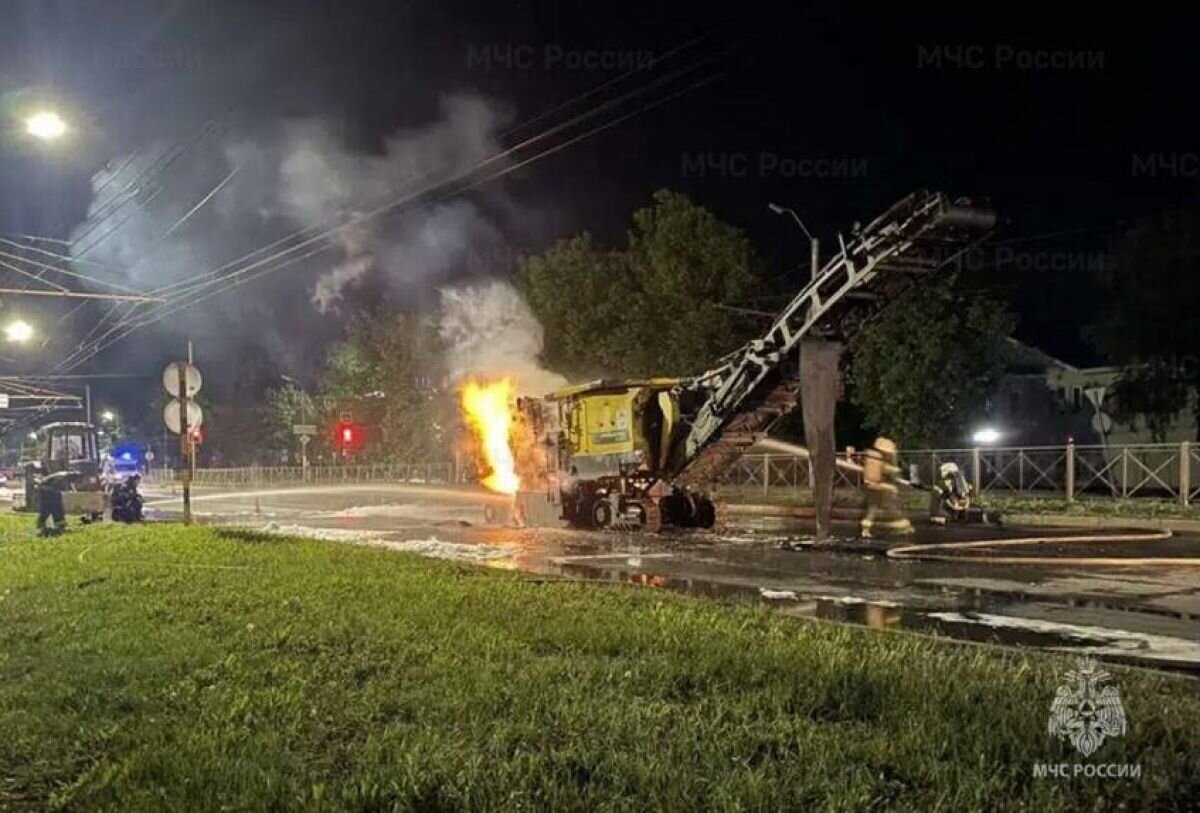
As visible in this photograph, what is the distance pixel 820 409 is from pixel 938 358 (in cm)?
1801

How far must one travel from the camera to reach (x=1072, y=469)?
91.9 feet

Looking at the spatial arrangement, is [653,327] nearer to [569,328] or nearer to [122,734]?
[569,328]

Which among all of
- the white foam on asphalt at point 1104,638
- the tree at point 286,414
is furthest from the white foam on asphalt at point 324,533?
the tree at point 286,414

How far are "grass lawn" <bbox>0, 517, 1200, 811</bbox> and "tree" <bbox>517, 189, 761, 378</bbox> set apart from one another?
94.6 feet

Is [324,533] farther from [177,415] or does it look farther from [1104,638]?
[1104,638]

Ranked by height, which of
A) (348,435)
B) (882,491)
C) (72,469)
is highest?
(348,435)

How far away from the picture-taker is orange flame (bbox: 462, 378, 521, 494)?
27922mm

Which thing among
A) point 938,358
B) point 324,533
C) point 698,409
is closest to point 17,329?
point 324,533

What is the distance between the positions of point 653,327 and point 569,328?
4.48 metres

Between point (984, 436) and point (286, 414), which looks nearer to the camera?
point (984, 436)

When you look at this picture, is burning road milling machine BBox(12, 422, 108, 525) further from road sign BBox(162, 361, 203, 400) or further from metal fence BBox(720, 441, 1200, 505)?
metal fence BBox(720, 441, 1200, 505)

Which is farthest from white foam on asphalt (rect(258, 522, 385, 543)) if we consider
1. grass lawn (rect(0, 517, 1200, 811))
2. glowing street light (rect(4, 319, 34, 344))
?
glowing street light (rect(4, 319, 34, 344))

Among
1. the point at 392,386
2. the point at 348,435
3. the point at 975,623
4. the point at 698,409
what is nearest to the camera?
the point at 975,623

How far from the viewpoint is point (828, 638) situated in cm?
841
